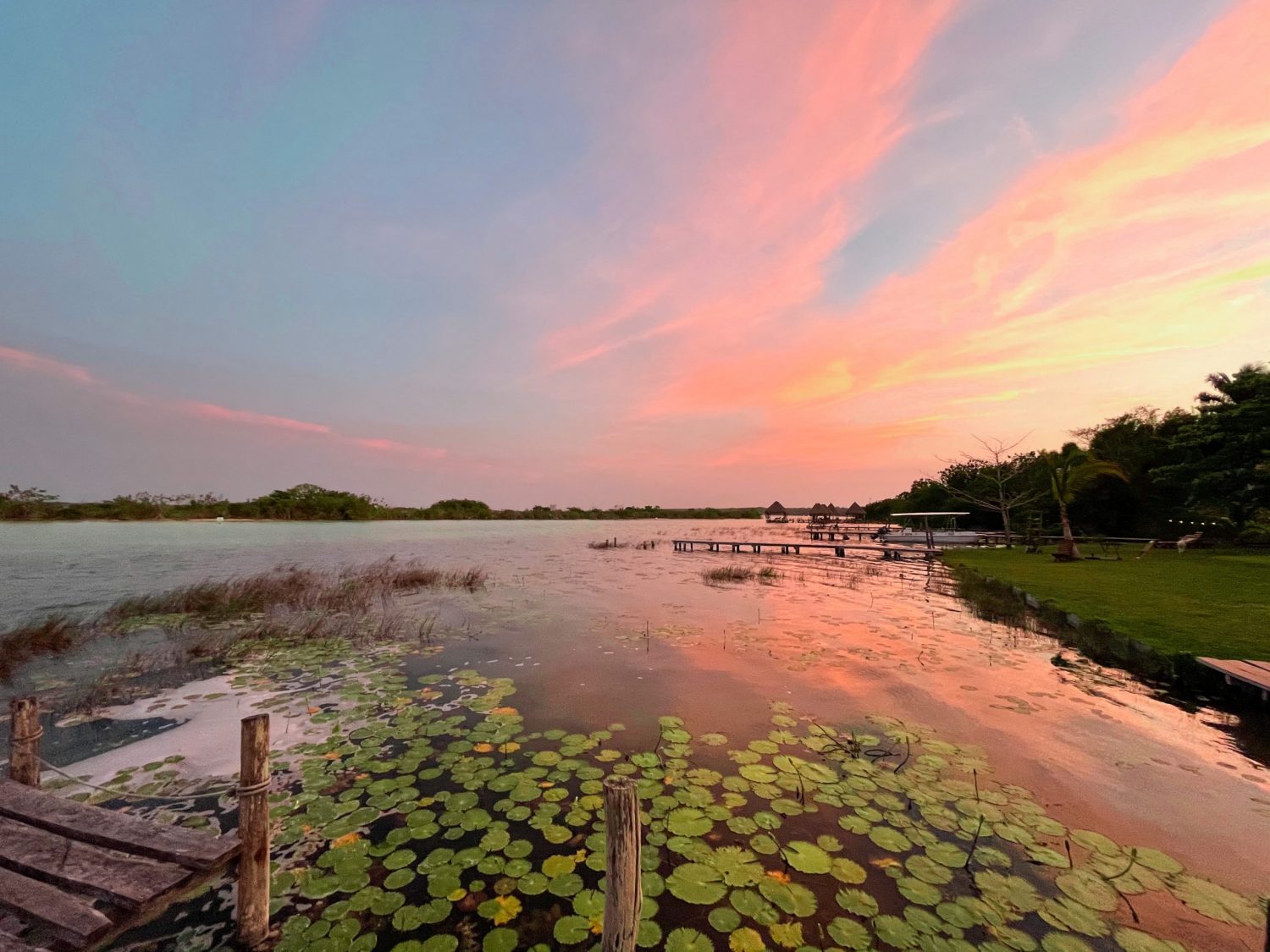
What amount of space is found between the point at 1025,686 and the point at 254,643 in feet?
55.7

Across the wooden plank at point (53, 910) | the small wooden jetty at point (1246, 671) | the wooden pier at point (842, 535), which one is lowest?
the wooden plank at point (53, 910)

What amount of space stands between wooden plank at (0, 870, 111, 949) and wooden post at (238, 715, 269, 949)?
0.68 metres

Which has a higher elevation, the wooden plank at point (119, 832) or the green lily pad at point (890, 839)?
the wooden plank at point (119, 832)

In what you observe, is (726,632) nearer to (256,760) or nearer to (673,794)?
(673,794)

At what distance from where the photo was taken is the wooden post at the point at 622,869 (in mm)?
2637

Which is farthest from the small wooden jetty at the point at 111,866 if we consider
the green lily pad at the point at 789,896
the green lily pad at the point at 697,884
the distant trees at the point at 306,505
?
the distant trees at the point at 306,505

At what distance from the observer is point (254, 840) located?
10.9 ft

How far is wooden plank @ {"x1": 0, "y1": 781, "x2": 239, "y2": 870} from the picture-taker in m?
3.43

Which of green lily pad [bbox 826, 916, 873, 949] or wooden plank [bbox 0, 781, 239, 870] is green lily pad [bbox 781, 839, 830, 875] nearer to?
green lily pad [bbox 826, 916, 873, 949]

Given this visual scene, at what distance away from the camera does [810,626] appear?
13.9 metres

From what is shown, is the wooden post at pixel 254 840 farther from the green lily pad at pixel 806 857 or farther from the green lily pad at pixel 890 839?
the green lily pad at pixel 890 839

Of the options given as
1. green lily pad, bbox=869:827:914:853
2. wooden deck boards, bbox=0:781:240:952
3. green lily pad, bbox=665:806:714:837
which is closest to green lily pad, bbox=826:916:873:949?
green lily pad, bbox=869:827:914:853

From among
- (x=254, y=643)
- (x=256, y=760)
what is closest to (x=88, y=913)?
(x=256, y=760)

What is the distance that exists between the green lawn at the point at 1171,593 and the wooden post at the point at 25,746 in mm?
16655
